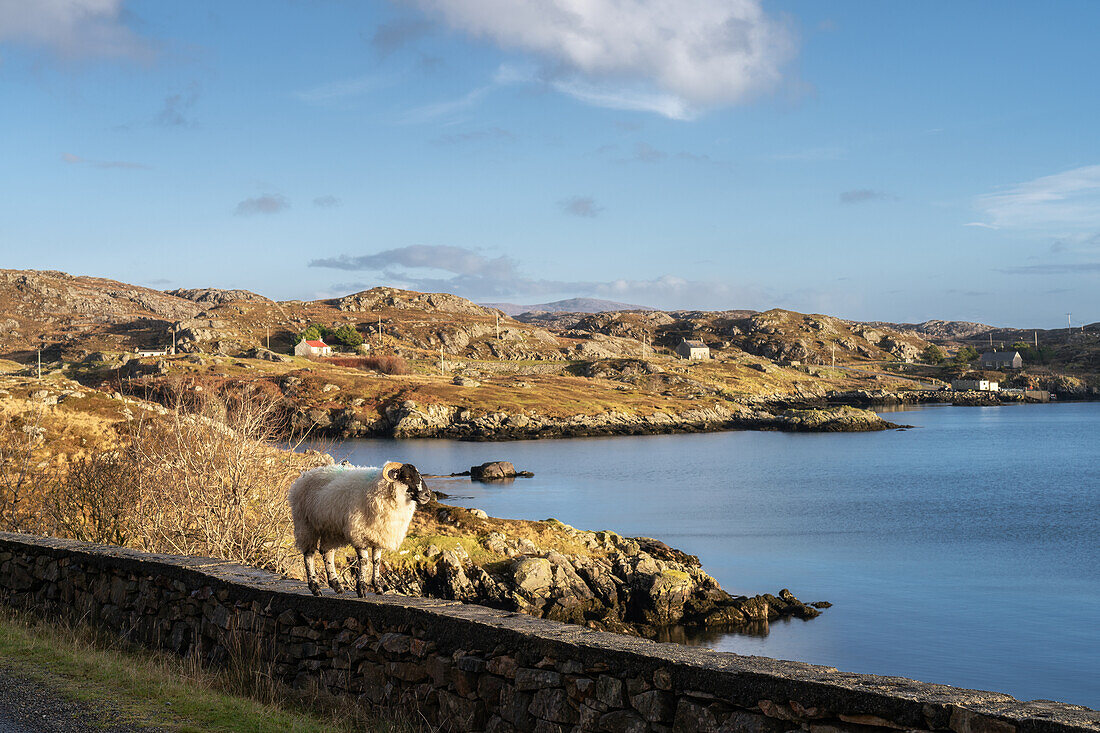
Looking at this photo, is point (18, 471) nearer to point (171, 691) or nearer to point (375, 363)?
point (171, 691)

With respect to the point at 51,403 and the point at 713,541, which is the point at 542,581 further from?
the point at 51,403

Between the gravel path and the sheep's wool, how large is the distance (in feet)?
8.36

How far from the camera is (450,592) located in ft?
96.0

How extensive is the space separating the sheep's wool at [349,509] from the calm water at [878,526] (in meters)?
21.2

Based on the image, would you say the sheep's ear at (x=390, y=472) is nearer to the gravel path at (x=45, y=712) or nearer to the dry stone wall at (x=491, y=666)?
the dry stone wall at (x=491, y=666)

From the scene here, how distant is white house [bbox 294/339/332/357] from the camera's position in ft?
535

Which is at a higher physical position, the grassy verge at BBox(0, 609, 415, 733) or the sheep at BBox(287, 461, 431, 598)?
the sheep at BBox(287, 461, 431, 598)

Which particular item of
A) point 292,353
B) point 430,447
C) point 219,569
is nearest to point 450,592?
point 219,569

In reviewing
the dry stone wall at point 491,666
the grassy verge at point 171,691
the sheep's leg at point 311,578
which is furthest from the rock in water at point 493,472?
the sheep's leg at point 311,578

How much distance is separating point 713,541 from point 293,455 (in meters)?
32.0

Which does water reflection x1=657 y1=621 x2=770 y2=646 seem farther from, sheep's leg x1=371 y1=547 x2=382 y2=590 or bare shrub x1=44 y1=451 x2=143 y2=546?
sheep's leg x1=371 y1=547 x2=382 y2=590

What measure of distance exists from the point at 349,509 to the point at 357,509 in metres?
0.10

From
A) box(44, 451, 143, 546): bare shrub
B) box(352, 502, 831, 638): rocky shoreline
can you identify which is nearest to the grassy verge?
box(44, 451, 143, 546): bare shrub

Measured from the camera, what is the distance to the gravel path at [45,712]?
7945mm
